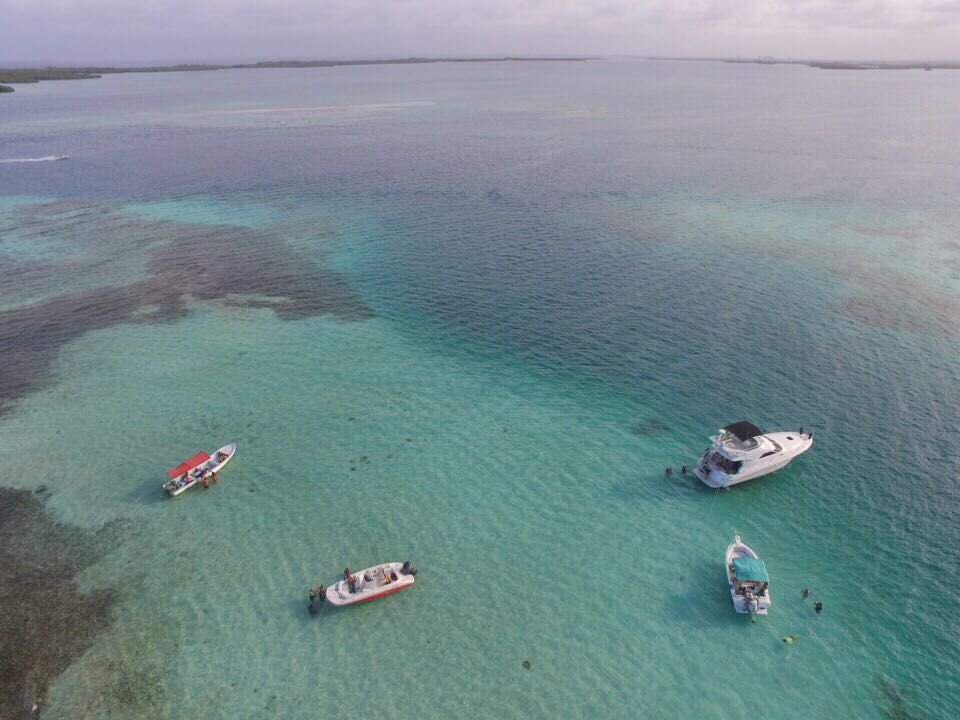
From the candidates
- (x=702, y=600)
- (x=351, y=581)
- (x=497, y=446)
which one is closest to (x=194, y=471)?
(x=351, y=581)

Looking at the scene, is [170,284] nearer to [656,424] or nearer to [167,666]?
[167,666]

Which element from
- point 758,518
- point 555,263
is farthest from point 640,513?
point 555,263

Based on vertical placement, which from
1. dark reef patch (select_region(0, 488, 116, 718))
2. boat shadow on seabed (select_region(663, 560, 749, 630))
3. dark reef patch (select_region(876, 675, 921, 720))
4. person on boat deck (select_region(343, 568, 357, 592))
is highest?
person on boat deck (select_region(343, 568, 357, 592))

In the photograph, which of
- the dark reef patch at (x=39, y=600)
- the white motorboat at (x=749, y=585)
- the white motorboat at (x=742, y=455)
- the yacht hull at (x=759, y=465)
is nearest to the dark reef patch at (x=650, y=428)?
the white motorboat at (x=742, y=455)

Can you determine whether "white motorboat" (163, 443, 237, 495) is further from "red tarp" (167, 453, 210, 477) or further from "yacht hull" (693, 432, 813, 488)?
"yacht hull" (693, 432, 813, 488)

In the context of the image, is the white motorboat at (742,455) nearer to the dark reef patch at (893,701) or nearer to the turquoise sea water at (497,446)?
the turquoise sea water at (497,446)

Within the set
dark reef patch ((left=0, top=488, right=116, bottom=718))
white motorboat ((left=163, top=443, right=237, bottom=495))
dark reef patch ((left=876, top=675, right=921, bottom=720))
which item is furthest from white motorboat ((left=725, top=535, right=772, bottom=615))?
dark reef patch ((left=0, top=488, right=116, bottom=718))
